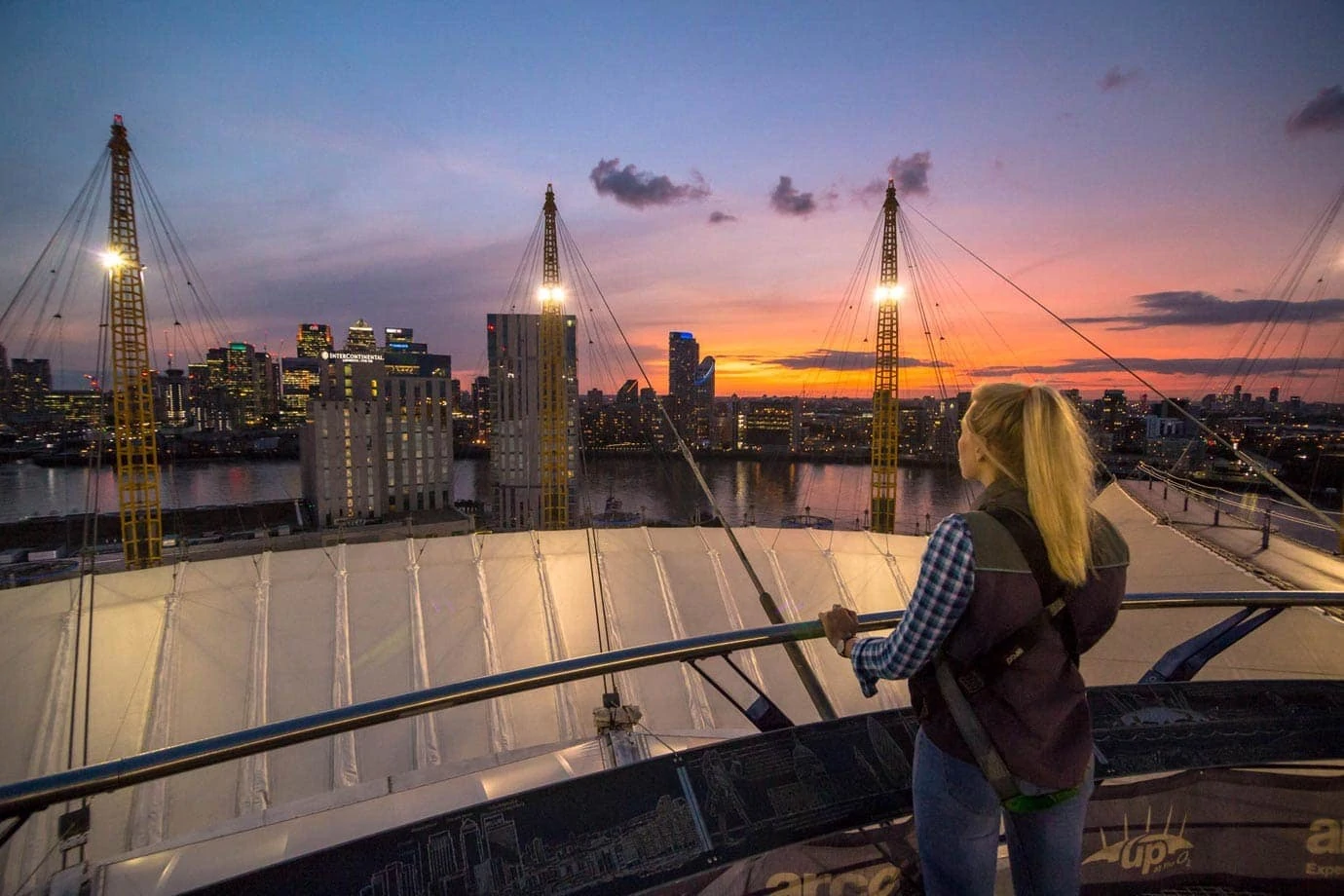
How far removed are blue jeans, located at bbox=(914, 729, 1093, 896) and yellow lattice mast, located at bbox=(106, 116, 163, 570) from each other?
18158mm

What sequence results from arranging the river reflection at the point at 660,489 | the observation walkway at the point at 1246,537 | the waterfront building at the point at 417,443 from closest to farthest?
the observation walkway at the point at 1246,537, the river reflection at the point at 660,489, the waterfront building at the point at 417,443

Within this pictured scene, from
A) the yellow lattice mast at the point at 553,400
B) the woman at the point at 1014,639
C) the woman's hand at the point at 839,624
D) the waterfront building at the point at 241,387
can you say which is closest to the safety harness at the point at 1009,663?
the woman at the point at 1014,639

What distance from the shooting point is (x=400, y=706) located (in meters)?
1.00

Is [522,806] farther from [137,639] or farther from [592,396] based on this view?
[592,396]

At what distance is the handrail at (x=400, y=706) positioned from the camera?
779 millimetres

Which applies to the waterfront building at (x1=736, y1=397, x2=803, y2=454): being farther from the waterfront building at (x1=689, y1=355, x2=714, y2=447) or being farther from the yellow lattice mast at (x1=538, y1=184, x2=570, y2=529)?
the yellow lattice mast at (x1=538, y1=184, x2=570, y2=529)

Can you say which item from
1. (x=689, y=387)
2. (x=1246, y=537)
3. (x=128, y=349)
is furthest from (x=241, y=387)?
(x=1246, y=537)

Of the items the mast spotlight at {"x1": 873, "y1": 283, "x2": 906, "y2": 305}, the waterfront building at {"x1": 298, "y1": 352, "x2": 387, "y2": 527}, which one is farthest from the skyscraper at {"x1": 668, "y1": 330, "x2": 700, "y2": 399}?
the mast spotlight at {"x1": 873, "y1": 283, "x2": 906, "y2": 305}

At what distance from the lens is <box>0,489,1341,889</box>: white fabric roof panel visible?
4734 mm

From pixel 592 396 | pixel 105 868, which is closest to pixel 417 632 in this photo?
pixel 105 868

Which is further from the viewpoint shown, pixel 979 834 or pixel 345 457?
pixel 345 457

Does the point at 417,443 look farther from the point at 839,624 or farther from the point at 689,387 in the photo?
the point at 839,624

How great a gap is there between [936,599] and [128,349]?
2015 centimetres

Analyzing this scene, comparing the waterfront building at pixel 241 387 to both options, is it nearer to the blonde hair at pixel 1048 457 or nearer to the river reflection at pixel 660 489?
the river reflection at pixel 660 489
